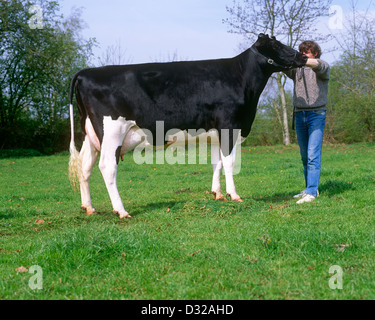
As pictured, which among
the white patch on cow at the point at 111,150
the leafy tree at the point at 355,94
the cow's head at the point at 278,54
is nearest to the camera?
the white patch on cow at the point at 111,150

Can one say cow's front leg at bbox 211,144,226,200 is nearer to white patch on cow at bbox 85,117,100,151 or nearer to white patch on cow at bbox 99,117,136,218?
white patch on cow at bbox 99,117,136,218

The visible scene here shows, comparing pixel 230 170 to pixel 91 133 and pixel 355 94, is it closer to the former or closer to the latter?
pixel 91 133

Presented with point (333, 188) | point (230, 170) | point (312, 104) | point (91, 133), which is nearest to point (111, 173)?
point (91, 133)

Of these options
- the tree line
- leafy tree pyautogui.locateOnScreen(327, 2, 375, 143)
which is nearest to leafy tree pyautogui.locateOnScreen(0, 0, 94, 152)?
the tree line

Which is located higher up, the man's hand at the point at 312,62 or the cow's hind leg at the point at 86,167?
the man's hand at the point at 312,62

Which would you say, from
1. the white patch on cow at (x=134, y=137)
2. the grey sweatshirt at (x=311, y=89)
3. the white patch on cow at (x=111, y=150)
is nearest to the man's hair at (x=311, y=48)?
the grey sweatshirt at (x=311, y=89)

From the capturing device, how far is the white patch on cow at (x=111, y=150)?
594cm

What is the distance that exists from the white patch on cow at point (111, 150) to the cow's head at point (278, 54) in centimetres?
238

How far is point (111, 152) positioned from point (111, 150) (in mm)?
28

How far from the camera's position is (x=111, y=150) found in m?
5.97

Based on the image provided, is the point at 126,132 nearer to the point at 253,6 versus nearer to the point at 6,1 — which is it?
the point at 6,1

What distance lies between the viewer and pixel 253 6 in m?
24.6

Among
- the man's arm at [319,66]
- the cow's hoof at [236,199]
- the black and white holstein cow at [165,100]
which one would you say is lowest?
the cow's hoof at [236,199]

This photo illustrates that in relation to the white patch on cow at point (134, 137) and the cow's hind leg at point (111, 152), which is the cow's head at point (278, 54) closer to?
the white patch on cow at point (134, 137)
